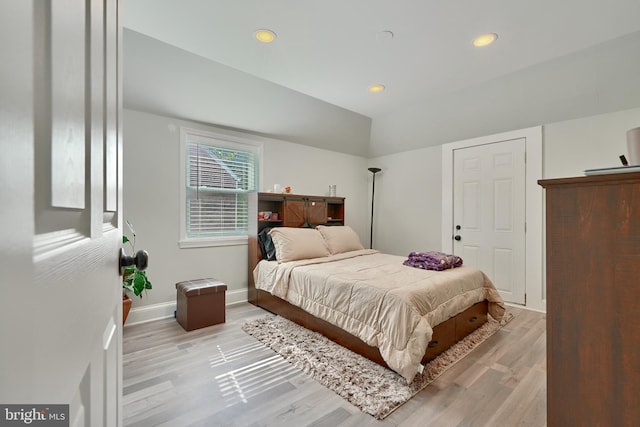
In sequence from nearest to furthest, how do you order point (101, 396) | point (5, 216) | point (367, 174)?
point (5, 216) → point (101, 396) → point (367, 174)

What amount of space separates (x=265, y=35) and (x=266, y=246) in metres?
2.39

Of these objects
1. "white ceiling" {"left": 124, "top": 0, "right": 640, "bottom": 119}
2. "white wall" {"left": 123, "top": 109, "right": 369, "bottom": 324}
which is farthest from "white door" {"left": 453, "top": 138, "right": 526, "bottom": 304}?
"white wall" {"left": 123, "top": 109, "right": 369, "bottom": 324}

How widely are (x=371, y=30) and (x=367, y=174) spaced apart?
3.49m

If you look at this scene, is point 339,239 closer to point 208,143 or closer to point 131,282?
point 208,143

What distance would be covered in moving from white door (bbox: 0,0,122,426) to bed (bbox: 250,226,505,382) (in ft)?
6.17

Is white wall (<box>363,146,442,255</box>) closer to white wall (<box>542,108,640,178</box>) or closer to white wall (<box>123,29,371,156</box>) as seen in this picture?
white wall (<box>123,29,371,156</box>)

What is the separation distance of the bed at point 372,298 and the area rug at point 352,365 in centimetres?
8

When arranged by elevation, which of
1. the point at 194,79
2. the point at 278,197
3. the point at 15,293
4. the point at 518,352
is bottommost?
the point at 518,352

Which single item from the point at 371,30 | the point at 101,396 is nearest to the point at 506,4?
the point at 371,30

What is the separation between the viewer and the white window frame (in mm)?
3461

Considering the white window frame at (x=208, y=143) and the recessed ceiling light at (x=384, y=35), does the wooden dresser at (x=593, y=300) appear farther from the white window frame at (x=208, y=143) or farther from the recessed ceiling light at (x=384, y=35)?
the white window frame at (x=208, y=143)

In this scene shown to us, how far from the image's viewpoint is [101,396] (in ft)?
1.92

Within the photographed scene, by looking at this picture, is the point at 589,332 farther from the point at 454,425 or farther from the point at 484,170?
the point at 484,170

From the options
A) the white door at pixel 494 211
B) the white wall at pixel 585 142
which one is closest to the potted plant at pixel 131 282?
the white door at pixel 494 211
